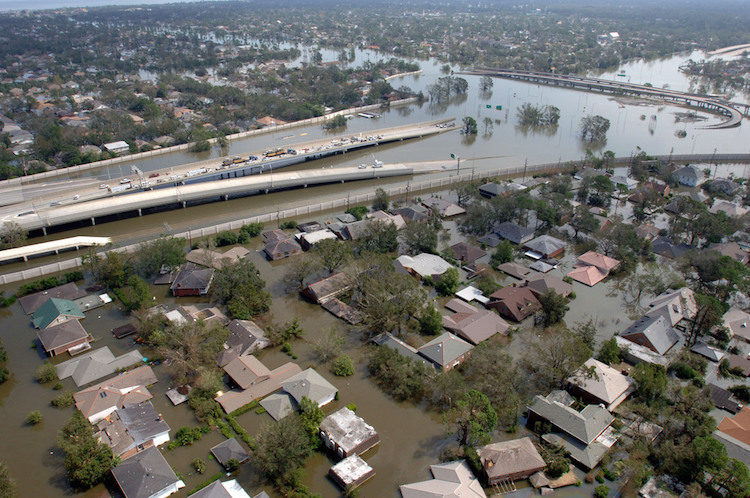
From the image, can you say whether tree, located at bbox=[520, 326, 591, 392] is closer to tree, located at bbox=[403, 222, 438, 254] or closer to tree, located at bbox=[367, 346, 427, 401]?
tree, located at bbox=[367, 346, 427, 401]

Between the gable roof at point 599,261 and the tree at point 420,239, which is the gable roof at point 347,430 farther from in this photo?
the gable roof at point 599,261

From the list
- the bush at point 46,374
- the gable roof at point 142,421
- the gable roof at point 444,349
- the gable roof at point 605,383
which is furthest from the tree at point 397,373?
the bush at point 46,374

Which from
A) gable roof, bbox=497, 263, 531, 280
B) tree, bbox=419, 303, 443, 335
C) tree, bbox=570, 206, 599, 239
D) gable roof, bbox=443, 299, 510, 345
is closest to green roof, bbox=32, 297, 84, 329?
tree, bbox=419, 303, 443, 335

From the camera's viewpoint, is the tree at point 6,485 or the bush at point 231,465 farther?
the bush at point 231,465

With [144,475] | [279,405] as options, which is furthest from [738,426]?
[144,475]

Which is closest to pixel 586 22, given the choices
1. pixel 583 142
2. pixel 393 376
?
pixel 583 142

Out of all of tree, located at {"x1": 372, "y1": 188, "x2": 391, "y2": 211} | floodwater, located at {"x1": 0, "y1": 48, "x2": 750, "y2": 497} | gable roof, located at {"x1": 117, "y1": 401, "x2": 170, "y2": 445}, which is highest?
tree, located at {"x1": 372, "y1": 188, "x2": 391, "y2": 211}
